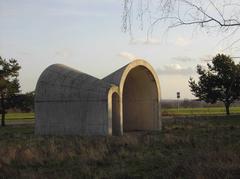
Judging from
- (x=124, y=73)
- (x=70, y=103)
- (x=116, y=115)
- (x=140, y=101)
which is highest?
(x=124, y=73)

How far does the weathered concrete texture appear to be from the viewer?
1000 inches

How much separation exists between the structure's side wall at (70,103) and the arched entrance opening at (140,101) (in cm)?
412

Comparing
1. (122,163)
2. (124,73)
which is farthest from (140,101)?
(122,163)

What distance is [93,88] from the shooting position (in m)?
25.8

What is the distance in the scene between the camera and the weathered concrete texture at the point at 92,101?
1000 inches

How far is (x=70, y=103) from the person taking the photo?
26594 mm

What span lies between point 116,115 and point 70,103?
2.82m

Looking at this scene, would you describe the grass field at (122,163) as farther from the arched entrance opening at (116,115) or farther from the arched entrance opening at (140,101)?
the arched entrance opening at (140,101)

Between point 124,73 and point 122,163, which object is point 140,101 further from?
point 122,163

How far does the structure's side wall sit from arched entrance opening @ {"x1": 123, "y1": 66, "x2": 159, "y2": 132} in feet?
13.5

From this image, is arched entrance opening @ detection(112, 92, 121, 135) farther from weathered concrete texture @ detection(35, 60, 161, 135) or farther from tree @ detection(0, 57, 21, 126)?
tree @ detection(0, 57, 21, 126)

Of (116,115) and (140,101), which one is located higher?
(140,101)

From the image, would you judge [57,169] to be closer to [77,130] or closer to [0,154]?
[0,154]

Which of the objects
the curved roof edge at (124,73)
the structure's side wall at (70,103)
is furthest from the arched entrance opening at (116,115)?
the structure's side wall at (70,103)
